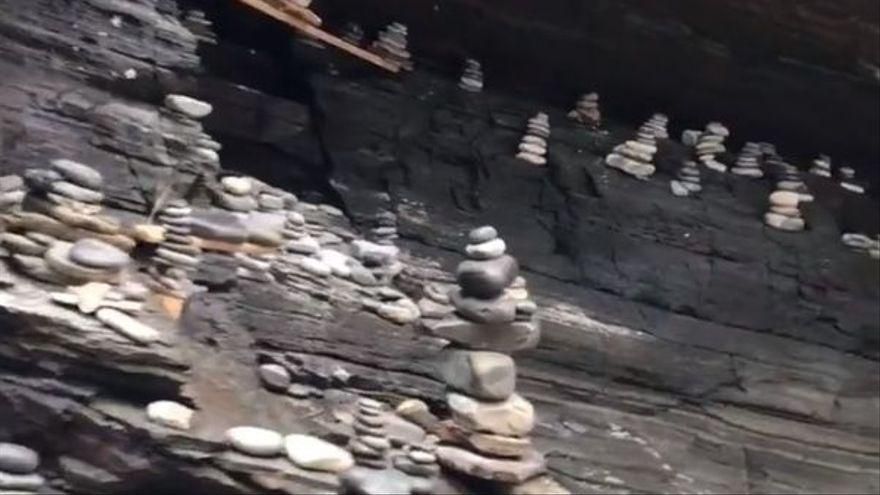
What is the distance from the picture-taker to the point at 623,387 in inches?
196

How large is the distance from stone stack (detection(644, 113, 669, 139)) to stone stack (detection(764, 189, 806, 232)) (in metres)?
0.56

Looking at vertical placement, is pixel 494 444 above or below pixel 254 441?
above

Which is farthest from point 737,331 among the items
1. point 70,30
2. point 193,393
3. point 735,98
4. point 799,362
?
point 70,30

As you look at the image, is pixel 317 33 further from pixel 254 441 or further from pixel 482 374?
pixel 254 441

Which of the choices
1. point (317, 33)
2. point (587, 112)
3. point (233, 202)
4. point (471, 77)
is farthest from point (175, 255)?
point (587, 112)

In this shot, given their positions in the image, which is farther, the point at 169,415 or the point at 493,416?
the point at 493,416

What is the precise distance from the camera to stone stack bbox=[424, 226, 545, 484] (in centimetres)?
394

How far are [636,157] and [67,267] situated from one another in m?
2.66

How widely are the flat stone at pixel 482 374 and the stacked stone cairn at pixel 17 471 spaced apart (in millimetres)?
1343

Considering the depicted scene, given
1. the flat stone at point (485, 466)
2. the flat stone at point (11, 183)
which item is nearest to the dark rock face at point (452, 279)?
the flat stone at point (11, 183)

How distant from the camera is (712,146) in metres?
5.57

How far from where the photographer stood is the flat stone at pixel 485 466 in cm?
389

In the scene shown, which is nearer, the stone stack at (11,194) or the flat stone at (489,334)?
the stone stack at (11,194)

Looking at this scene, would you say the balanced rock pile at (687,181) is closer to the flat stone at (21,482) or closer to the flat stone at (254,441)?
the flat stone at (254,441)
